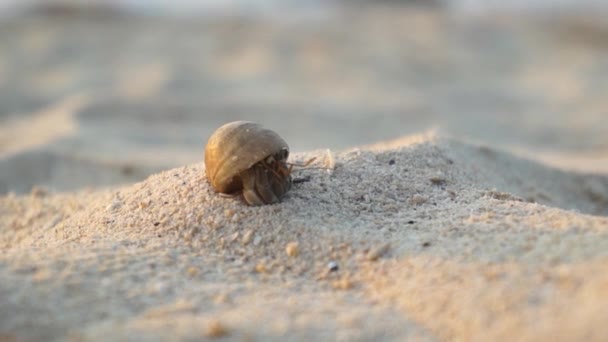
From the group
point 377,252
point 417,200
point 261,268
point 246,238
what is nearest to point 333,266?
point 377,252

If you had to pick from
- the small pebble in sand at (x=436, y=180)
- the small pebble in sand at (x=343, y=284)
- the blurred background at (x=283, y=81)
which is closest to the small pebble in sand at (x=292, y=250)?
the small pebble in sand at (x=343, y=284)

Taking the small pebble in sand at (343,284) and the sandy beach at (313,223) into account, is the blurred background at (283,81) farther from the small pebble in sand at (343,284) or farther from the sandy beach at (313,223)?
the small pebble in sand at (343,284)

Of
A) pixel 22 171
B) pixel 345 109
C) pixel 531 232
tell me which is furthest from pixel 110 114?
pixel 531 232

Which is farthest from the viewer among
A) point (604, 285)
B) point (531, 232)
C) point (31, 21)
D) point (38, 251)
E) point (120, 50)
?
point (31, 21)

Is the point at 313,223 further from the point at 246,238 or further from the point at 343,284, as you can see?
the point at 343,284

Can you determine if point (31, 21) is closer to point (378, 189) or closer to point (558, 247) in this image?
point (378, 189)

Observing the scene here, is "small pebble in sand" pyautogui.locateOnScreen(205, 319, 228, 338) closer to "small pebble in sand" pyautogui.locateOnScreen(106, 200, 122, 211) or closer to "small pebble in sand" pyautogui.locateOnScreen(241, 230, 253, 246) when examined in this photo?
"small pebble in sand" pyautogui.locateOnScreen(241, 230, 253, 246)
